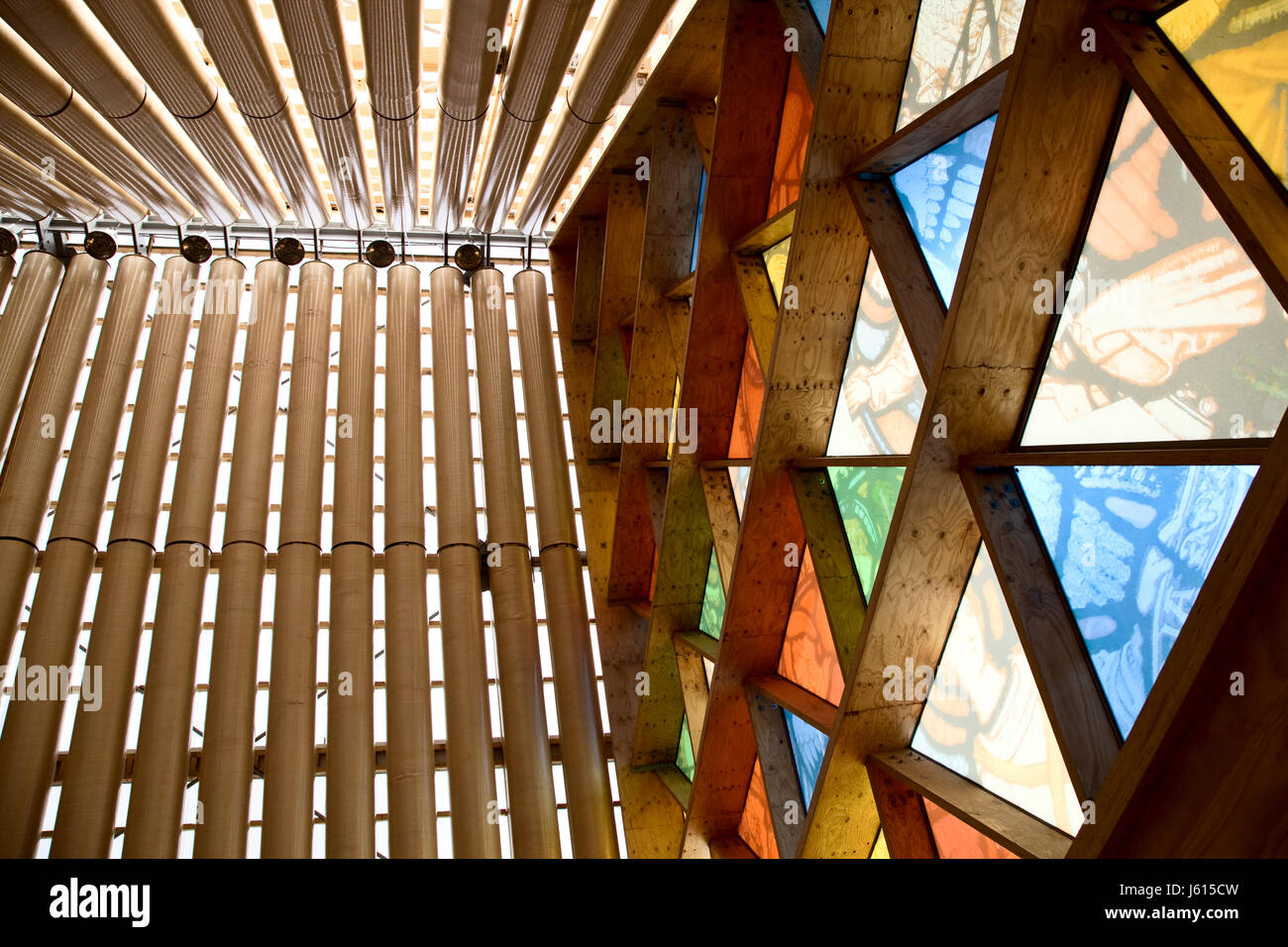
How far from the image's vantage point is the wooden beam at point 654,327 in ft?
31.7

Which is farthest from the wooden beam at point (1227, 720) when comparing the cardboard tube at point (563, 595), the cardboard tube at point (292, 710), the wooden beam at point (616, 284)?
the wooden beam at point (616, 284)

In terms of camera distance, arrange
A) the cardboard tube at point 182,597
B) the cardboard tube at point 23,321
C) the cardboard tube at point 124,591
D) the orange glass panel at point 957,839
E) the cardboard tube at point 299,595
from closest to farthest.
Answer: the orange glass panel at point 957,839
the cardboard tube at point 124,591
the cardboard tube at point 182,597
the cardboard tube at point 299,595
the cardboard tube at point 23,321

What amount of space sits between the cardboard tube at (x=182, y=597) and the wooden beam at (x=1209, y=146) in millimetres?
9970

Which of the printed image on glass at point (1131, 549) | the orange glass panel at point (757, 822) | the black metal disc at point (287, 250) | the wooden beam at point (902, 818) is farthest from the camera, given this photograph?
the black metal disc at point (287, 250)

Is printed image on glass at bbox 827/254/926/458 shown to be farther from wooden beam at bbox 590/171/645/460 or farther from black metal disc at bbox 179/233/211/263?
black metal disc at bbox 179/233/211/263

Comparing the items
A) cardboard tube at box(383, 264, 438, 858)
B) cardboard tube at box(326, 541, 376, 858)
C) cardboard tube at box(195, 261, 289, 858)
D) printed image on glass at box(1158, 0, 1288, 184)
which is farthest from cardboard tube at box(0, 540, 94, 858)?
printed image on glass at box(1158, 0, 1288, 184)

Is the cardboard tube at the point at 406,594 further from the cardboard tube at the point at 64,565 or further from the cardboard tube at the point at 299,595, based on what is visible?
the cardboard tube at the point at 64,565

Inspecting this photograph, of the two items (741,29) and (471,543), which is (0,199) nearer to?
(471,543)

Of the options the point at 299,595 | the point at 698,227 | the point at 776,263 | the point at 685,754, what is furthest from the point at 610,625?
the point at 776,263

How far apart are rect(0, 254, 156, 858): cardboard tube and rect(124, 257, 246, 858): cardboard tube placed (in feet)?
2.94

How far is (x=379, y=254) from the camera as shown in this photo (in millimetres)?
12734

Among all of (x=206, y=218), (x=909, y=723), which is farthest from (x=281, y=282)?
(x=909, y=723)

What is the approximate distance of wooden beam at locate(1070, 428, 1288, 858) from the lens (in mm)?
2883
